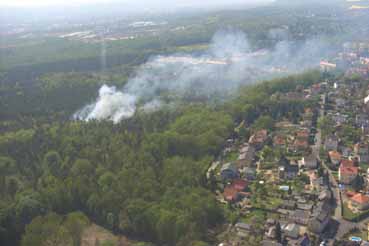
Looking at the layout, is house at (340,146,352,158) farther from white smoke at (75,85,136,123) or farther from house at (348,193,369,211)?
white smoke at (75,85,136,123)

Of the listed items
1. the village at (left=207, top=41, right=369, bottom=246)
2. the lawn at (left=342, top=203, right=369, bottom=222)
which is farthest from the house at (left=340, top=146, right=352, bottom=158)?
the lawn at (left=342, top=203, right=369, bottom=222)

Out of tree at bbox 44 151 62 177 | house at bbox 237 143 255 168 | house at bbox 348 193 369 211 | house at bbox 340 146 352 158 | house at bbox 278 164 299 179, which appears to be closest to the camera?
house at bbox 348 193 369 211

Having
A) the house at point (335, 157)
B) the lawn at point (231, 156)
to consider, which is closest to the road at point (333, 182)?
the house at point (335, 157)

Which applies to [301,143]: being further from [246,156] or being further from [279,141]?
[246,156]

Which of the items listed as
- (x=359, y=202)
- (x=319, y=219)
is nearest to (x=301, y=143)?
(x=359, y=202)

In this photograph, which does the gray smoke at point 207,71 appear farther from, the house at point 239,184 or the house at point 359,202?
the house at point 359,202
